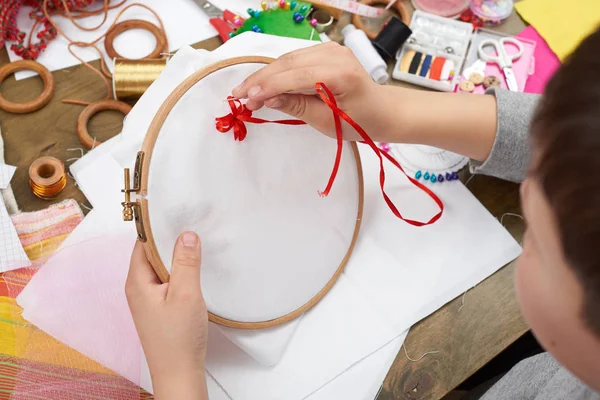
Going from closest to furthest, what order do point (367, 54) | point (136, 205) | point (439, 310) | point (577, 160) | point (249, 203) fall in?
1. point (577, 160)
2. point (136, 205)
3. point (249, 203)
4. point (439, 310)
5. point (367, 54)

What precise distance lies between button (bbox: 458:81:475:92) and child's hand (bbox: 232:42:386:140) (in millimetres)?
246

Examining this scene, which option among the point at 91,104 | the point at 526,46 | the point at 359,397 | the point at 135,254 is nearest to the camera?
the point at 135,254

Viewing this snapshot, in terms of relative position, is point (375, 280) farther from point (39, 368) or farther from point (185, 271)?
point (39, 368)

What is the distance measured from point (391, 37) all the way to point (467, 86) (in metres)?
0.14

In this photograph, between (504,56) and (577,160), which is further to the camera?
(504,56)

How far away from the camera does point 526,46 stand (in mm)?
947

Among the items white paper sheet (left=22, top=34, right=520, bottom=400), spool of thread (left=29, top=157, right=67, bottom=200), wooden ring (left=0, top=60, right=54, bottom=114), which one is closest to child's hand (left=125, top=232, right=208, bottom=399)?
white paper sheet (left=22, top=34, right=520, bottom=400)

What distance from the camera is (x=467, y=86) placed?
90cm

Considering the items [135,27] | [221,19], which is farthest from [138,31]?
[221,19]

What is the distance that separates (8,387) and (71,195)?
0.26 meters

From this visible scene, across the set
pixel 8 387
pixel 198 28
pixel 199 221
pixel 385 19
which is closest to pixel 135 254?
pixel 199 221

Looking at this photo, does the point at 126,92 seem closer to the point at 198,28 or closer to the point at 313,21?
the point at 198,28

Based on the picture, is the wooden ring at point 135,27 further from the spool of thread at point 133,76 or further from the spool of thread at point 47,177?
the spool of thread at point 47,177

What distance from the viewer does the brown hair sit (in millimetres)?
351
